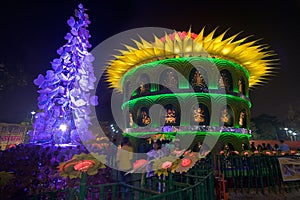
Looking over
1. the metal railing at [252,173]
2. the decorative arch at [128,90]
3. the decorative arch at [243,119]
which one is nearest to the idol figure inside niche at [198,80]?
the decorative arch at [243,119]

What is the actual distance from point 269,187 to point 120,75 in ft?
59.8

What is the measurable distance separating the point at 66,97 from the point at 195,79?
1087cm

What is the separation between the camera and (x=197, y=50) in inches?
673

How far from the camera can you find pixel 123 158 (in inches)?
169

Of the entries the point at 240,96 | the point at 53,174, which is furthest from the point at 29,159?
the point at 240,96

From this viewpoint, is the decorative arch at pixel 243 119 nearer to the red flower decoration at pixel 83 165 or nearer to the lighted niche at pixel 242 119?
the lighted niche at pixel 242 119

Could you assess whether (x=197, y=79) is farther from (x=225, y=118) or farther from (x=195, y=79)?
(x=225, y=118)

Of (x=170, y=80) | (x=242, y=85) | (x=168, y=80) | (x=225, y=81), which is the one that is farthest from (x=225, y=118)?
(x=168, y=80)

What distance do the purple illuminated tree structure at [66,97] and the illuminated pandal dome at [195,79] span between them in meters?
6.15

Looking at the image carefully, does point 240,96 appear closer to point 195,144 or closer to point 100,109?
point 195,144

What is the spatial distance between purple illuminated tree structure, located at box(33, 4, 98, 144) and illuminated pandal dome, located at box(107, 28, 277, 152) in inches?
242

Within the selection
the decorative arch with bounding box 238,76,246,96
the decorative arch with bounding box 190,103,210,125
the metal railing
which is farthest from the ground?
the decorative arch with bounding box 238,76,246,96

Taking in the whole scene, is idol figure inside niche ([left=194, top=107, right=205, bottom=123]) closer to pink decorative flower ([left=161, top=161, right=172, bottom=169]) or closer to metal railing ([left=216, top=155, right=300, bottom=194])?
metal railing ([left=216, top=155, right=300, bottom=194])

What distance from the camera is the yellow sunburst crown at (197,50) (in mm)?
16125
